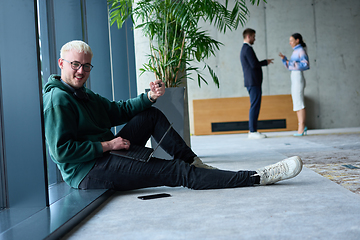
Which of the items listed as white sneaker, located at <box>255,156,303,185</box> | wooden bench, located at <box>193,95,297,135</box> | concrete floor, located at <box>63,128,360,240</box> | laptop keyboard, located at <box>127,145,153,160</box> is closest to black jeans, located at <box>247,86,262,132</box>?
wooden bench, located at <box>193,95,297,135</box>

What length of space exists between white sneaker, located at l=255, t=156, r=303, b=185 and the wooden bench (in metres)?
5.21

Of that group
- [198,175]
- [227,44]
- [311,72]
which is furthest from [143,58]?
[311,72]

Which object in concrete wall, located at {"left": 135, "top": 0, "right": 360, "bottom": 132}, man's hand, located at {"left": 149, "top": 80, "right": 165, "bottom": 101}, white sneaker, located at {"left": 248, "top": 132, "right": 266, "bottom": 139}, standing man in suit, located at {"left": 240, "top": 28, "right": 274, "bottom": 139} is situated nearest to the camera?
man's hand, located at {"left": 149, "top": 80, "right": 165, "bottom": 101}

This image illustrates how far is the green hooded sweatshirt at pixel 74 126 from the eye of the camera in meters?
1.72

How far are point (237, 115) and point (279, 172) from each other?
5.26m

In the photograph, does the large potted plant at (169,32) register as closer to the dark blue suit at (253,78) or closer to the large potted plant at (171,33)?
the large potted plant at (171,33)

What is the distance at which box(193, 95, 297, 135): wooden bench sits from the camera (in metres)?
7.12

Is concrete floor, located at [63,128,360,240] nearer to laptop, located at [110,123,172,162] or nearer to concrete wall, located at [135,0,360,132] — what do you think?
laptop, located at [110,123,172,162]

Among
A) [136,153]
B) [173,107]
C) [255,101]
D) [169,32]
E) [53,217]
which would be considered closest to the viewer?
[53,217]

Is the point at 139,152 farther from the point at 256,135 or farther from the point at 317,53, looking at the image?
the point at 317,53

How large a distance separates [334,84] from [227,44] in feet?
7.71

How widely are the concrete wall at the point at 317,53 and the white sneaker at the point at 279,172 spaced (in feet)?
18.4

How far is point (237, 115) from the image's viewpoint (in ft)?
23.5

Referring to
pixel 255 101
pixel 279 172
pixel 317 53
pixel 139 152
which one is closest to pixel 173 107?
pixel 139 152
